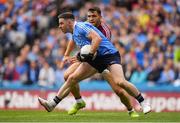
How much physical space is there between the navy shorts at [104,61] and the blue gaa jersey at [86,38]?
84 mm

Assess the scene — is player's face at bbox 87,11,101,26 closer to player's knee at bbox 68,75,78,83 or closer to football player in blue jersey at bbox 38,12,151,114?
football player in blue jersey at bbox 38,12,151,114

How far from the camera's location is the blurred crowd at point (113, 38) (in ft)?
72.1

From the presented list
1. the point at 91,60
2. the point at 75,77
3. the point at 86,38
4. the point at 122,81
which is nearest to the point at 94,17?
the point at 86,38

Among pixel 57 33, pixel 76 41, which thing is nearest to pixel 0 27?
pixel 57 33

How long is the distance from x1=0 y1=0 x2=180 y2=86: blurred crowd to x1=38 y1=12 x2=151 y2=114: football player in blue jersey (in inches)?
266

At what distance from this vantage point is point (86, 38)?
14.2 meters

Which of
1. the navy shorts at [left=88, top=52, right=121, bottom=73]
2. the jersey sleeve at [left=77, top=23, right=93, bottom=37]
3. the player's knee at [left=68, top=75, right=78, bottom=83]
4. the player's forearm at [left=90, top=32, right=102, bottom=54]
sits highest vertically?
the jersey sleeve at [left=77, top=23, right=93, bottom=37]

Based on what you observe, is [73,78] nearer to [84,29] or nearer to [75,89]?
[75,89]

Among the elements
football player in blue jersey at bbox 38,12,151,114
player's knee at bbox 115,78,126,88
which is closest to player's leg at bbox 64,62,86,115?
football player in blue jersey at bbox 38,12,151,114

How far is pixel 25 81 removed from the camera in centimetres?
2217

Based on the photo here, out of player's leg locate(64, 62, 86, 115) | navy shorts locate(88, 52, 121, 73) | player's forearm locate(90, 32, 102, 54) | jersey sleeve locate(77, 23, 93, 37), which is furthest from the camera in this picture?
player's leg locate(64, 62, 86, 115)

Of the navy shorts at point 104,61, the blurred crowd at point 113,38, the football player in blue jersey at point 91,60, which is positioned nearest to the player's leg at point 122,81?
the football player in blue jersey at point 91,60

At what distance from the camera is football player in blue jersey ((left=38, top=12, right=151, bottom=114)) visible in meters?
14.2

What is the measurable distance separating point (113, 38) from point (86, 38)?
30.7 feet
